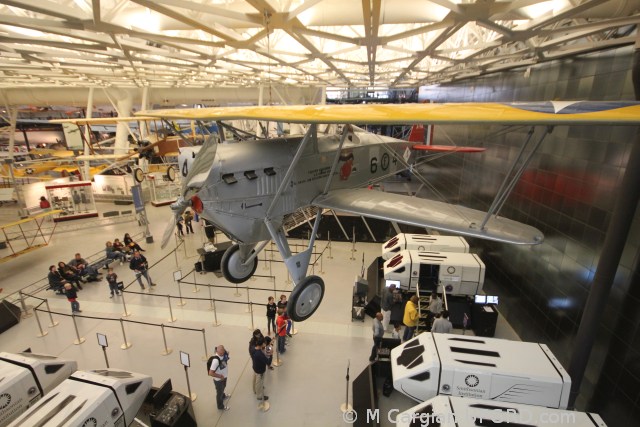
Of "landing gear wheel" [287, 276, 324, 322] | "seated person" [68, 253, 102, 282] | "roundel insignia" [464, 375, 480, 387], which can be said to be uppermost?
"landing gear wheel" [287, 276, 324, 322]

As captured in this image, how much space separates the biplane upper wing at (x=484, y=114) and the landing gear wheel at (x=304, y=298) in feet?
7.94

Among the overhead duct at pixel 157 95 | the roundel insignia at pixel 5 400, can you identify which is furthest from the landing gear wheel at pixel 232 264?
the overhead duct at pixel 157 95

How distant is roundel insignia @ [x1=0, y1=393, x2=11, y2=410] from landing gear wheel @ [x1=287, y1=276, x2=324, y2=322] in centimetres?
375

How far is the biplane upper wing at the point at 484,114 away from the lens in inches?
91.6

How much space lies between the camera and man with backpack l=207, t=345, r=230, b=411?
189 inches

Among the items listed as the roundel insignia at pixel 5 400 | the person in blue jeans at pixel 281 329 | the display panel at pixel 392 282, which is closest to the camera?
the roundel insignia at pixel 5 400

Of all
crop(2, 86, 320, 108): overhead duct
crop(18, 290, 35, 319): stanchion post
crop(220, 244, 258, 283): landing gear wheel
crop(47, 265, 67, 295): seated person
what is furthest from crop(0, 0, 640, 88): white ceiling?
crop(2, 86, 320, 108): overhead duct

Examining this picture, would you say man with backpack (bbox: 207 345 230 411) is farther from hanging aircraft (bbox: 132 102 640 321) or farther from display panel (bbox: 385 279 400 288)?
display panel (bbox: 385 279 400 288)

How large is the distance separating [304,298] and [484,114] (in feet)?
11.1

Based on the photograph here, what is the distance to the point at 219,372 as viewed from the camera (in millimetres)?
4840

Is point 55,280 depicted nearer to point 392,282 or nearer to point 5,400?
point 5,400

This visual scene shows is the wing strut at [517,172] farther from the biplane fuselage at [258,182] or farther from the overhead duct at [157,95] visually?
the overhead duct at [157,95]

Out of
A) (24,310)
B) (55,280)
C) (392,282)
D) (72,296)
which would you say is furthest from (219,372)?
(24,310)

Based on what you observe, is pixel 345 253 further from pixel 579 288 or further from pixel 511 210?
pixel 579 288
